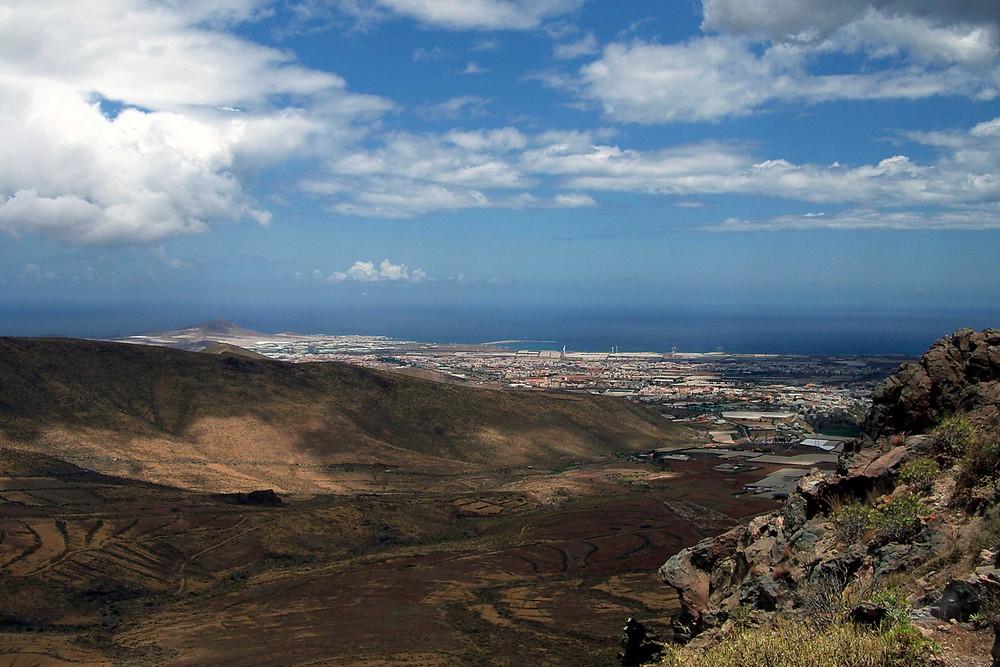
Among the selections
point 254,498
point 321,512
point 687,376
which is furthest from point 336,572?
point 687,376

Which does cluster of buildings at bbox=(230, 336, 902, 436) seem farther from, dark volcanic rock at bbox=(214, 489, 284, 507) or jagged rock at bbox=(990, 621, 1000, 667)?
jagged rock at bbox=(990, 621, 1000, 667)

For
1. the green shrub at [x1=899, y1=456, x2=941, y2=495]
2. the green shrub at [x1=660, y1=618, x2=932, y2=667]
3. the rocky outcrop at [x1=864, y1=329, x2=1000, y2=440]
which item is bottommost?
the green shrub at [x1=660, y1=618, x2=932, y2=667]

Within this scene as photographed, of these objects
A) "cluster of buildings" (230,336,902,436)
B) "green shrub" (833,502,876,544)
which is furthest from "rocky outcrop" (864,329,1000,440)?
"cluster of buildings" (230,336,902,436)

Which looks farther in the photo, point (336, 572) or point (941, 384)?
point (336, 572)

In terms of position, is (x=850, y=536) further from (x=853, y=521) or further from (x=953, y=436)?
(x=953, y=436)

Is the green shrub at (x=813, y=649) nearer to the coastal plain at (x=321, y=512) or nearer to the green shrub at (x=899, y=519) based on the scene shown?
the green shrub at (x=899, y=519)

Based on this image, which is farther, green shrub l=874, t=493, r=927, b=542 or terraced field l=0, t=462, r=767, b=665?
terraced field l=0, t=462, r=767, b=665

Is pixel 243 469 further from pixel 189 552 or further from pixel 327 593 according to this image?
pixel 327 593


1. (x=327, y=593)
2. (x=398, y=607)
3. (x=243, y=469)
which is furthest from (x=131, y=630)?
(x=243, y=469)
